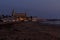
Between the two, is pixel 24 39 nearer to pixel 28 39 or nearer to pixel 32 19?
pixel 28 39

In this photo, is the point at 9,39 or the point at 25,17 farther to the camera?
the point at 25,17

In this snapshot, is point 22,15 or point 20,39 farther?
point 22,15

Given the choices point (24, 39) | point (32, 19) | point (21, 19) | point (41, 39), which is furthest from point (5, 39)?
point (32, 19)

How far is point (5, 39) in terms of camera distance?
17.9m

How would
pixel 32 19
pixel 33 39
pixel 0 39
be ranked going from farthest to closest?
pixel 32 19, pixel 33 39, pixel 0 39

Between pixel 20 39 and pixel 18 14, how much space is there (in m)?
49.3

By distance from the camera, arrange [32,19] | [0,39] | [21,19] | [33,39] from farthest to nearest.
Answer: [32,19] → [21,19] → [33,39] → [0,39]

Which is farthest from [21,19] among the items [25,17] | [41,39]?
[41,39]

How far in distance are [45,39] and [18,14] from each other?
48.7m

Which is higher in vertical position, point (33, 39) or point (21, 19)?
point (33, 39)

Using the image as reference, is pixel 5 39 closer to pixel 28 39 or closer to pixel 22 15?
pixel 28 39

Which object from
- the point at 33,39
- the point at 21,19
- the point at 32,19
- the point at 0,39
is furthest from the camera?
the point at 32,19

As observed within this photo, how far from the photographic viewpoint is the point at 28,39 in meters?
18.5

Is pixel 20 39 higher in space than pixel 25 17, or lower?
higher
